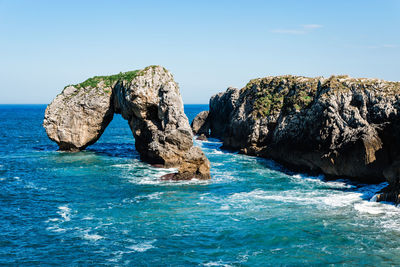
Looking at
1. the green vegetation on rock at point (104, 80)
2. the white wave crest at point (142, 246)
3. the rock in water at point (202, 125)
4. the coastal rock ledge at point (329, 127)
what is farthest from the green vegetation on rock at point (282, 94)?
the white wave crest at point (142, 246)

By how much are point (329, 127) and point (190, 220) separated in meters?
20.7

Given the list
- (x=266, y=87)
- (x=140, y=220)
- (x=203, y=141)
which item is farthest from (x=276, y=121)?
(x=140, y=220)

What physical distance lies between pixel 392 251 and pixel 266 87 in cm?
3959

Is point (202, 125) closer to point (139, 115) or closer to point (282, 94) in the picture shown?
point (282, 94)

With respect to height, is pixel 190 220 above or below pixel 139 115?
below

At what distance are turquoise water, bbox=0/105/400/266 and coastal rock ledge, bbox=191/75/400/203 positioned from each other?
7.03ft

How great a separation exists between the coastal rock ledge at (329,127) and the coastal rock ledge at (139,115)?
485 inches

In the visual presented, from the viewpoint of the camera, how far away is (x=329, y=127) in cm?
3994

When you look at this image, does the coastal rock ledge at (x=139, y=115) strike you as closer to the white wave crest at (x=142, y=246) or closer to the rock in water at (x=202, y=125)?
the white wave crest at (x=142, y=246)

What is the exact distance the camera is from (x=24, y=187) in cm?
3612

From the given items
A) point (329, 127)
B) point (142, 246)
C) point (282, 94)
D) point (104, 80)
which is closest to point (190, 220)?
point (142, 246)

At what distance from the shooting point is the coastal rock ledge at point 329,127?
3516cm

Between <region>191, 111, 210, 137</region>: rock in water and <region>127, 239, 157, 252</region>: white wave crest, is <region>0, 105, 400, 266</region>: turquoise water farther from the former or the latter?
<region>191, 111, 210, 137</region>: rock in water

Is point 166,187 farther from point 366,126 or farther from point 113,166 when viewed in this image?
point 366,126
